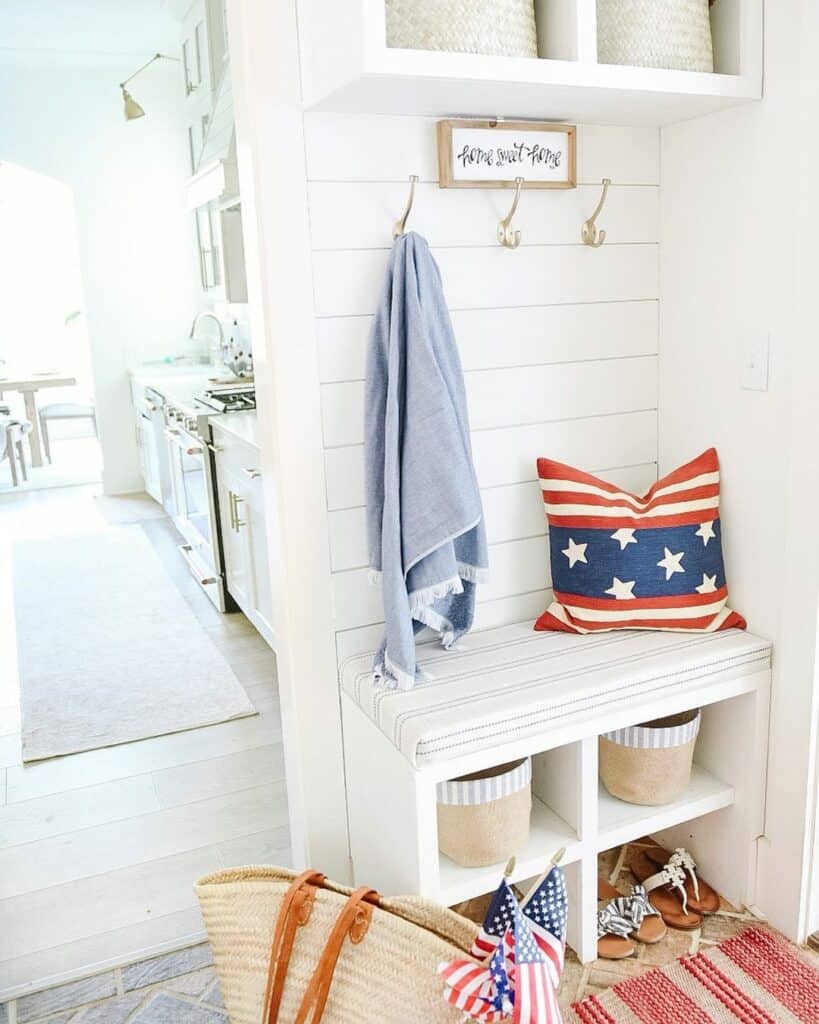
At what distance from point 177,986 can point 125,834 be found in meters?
0.64

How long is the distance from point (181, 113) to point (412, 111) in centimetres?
492

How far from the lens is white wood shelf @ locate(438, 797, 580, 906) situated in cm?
169

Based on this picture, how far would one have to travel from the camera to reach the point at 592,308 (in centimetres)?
201

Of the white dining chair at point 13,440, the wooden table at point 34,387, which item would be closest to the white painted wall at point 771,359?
the white dining chair at point 13,440

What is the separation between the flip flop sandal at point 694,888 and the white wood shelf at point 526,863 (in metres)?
0.38

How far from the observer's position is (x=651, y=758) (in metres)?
1.90

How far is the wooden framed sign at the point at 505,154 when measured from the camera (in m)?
1.76

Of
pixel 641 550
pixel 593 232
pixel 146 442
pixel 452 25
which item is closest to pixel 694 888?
pixel 641 550

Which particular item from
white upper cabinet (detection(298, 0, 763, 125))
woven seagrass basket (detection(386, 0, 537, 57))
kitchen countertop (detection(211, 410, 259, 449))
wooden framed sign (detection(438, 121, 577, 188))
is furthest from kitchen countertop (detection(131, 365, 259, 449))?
woven seagrass basket (detection(386, 0, 537, 57))

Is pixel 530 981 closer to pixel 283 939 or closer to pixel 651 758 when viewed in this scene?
pixel 283 939

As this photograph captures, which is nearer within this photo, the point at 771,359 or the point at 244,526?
the point at 771,359

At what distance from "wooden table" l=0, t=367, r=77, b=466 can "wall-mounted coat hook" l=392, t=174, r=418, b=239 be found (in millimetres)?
5720

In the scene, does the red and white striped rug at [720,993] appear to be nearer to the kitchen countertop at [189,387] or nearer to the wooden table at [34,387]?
the kitchen countertop at [189,387]

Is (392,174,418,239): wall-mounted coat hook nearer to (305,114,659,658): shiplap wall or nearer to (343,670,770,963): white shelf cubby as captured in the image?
(305,114,659,658): shiplap wall
